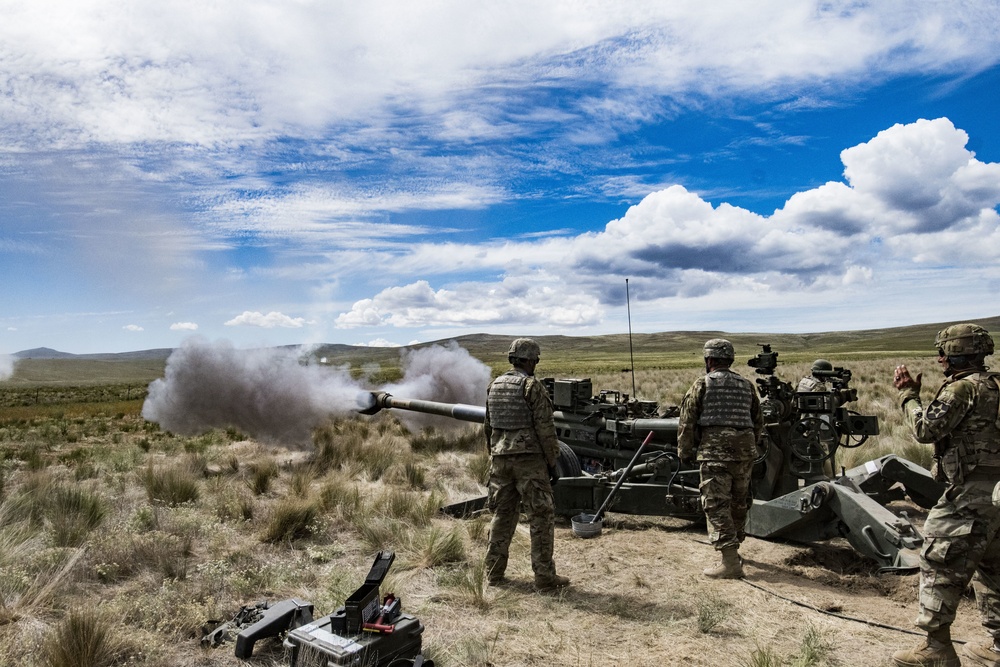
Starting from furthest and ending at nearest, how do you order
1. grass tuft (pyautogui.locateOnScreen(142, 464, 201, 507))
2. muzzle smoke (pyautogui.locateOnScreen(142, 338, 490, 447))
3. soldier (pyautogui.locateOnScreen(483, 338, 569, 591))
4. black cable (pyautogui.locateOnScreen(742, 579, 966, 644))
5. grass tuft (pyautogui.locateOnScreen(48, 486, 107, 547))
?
muzzle smoke (pyautogui.locateOnScreen(142, 338, 490, 447)) → grass tuft (pyautogui.locateOnScreen(142, 464, 201, 507)) → grass tuft (pyautogui.locateOnScreen(48, 486, 107, 547)) → soldier (pyautogui.locateOnScreen(483, 338, 569, 591)) → black cable (pyautogui.locateOnScreen(742, 579, 966, 644))

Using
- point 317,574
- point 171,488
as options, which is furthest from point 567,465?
point 171,488

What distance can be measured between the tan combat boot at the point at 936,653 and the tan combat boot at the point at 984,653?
0.17 m

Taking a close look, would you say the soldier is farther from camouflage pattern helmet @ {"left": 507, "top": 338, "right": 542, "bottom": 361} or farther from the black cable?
the black cable

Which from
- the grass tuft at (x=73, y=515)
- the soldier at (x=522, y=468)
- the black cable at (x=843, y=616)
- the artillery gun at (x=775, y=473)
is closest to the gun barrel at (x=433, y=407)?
the artillery gun at (x=775, y=473)

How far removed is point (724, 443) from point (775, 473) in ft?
5.24

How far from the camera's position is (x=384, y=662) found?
4121 millimetres

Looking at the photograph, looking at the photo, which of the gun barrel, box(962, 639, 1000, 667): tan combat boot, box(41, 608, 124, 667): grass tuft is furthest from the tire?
box(41, 608, 124, 667): grass tuft

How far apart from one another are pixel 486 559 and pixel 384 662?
216 cm

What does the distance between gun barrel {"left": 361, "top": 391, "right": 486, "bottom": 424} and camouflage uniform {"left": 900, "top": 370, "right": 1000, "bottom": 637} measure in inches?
201

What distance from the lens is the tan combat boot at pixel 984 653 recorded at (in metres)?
4.25

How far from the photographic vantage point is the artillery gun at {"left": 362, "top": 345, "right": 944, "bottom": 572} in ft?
20.5

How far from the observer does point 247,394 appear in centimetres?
1480

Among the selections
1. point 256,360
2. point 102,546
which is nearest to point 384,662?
point 102,546

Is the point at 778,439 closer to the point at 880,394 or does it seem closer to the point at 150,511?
the point at 150,511
